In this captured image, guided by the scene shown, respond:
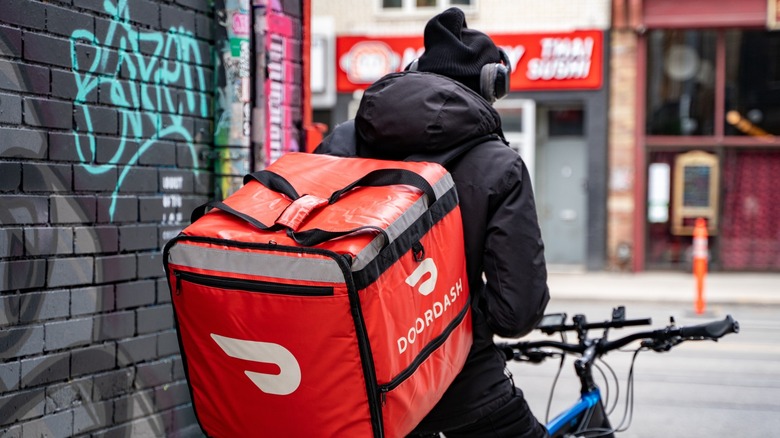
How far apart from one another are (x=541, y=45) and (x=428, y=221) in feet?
51.4

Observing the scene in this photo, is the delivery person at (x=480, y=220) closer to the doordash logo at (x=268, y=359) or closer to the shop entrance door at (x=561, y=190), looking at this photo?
the doordash logo at (x=268, y=359)

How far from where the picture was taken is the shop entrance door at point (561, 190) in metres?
17.9

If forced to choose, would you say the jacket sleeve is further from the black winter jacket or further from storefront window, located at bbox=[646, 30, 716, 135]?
storefront window, located at bbox=[646, 30, 716, 135]

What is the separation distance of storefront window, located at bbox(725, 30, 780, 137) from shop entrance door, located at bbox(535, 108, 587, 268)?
2.82m

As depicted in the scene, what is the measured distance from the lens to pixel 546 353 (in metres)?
3.64

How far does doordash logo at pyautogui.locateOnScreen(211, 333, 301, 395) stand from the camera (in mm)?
2260

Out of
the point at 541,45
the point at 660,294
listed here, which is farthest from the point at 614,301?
the point at 541,45

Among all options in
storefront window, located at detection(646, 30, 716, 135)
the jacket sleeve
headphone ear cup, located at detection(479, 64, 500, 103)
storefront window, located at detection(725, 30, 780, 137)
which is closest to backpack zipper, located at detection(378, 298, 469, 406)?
the jacket sleeve

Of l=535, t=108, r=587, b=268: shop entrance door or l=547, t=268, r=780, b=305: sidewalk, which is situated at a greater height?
l=535, t=108, r=587, b=268: shop entrance door

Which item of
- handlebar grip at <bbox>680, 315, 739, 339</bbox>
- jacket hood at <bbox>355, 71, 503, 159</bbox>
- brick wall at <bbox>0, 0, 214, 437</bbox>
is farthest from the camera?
brick wall at <bbox>0, 0, 214, 437</bbox>

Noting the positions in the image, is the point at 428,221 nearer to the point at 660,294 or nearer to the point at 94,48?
the point at 94,48

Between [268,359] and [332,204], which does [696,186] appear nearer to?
[332,204]

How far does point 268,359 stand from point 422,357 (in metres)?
0.40

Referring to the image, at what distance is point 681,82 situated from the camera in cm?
1714
